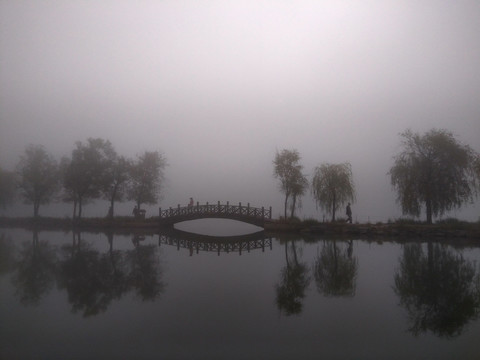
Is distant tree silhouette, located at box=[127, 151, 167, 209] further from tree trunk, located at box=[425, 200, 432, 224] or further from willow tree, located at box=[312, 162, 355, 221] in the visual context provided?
tree trunk, located at box=[425, 200, 432, 224]

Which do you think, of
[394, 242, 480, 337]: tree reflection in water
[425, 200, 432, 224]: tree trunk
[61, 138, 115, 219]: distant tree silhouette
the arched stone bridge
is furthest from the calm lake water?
[61, 138, 115, 219]: distant tree silhouette

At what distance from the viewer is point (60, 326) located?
5.77 metres

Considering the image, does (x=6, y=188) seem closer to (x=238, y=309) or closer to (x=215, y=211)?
(x=215, y=211)

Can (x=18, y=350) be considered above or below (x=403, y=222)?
below

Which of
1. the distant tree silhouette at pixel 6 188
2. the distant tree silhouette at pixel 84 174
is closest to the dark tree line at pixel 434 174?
the distant tree silhouette at pixel 84 174

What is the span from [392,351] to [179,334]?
2944mm

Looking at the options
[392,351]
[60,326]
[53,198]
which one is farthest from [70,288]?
[53,198]

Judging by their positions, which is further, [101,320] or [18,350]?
[101,320]

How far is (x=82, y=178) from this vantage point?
30250mm

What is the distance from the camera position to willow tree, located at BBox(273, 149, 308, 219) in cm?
2825

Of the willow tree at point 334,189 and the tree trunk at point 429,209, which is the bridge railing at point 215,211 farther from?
the tree trunk at point 429,209

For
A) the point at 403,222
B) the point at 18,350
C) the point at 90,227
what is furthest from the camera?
the point at 90,227

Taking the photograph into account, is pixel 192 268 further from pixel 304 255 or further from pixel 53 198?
pixel 53 198

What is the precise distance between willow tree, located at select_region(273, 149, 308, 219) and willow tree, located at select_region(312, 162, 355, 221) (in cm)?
163
